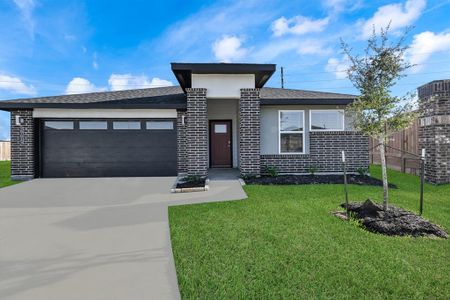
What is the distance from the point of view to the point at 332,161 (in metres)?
10.2

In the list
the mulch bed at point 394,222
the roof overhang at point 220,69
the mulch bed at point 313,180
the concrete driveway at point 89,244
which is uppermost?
the roof overhang at point 220,69

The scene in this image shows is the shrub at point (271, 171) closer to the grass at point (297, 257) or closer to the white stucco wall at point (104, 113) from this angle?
the white stucco wall at point (104, 113)

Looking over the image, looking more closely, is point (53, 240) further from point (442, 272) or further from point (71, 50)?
point (71, 50)

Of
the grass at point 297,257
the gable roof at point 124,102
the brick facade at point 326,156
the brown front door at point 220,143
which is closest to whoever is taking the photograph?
the grass at point 297,257

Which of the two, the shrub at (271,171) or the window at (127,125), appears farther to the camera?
the window at (127,125)

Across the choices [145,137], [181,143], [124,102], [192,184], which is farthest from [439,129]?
[124,102]

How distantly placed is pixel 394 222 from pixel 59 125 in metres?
11.1

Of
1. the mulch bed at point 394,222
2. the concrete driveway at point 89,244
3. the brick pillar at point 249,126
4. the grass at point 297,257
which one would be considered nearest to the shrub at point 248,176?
the brick pillar at point 249,126

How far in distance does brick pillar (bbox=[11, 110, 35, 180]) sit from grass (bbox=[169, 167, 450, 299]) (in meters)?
7.62

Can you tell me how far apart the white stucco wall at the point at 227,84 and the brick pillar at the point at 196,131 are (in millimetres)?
344

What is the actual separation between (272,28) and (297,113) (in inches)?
309

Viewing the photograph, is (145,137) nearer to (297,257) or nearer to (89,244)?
(89,244)

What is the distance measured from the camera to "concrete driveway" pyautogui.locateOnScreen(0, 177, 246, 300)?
2643 millimetres

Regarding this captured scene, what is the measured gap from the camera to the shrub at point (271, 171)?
971 centimetres
